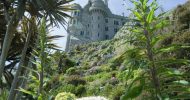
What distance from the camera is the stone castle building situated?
3618 inches

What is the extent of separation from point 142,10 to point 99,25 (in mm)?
91593

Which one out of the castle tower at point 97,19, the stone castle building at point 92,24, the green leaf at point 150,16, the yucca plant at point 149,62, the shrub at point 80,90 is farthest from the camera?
the castle tower at point 97,19

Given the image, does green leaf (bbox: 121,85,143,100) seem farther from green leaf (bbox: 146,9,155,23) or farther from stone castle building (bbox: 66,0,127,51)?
stone castle building (bbox: 66,0,127,51)

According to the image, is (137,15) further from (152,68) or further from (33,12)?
(33,12)

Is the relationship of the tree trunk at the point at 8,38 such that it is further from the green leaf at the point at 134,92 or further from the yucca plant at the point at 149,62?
the green leaf at the point at 134,92

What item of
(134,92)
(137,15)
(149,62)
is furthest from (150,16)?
(134,92)

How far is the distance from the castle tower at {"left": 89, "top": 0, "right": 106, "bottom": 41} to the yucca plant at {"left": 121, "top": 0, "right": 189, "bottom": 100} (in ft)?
290

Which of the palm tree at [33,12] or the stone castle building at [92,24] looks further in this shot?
the stone castle building at [92,24]

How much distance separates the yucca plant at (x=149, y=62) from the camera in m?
2.91

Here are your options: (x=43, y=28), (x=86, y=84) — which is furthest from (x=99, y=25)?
(x=43, y=28)

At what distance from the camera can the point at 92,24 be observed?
95.4 meters

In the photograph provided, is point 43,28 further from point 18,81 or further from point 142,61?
point 18,81

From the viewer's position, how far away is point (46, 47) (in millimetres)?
3525

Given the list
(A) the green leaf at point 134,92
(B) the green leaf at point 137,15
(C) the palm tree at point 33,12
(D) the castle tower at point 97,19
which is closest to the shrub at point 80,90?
(C) the palm tree at point 33,12
